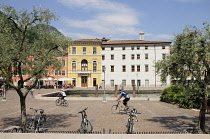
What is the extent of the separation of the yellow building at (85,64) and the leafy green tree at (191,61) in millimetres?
49417

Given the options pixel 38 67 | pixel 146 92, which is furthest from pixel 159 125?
pixel 146 92

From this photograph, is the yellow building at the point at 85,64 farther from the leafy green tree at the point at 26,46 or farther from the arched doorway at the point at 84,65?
the leafy green tree at the point at 26,46

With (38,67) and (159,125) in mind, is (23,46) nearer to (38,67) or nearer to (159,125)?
(38,67)

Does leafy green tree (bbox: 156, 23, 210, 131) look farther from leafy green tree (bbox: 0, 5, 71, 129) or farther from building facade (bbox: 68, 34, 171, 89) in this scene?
building facade (bbox: 68, 34, 171, 89)

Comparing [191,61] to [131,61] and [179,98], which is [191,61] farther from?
[131,61]

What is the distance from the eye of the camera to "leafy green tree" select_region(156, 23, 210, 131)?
8711 millimetres

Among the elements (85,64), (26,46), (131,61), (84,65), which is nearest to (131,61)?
(131,61)

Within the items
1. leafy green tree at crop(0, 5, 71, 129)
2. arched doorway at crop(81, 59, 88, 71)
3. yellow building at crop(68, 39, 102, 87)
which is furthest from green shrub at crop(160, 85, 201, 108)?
arched doorway at crop(81, 59, 88, 71)

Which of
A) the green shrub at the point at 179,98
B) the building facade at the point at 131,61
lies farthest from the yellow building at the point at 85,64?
the green shrub at the point at 179,98

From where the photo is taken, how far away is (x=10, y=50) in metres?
9.10

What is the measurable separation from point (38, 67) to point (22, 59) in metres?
0.82

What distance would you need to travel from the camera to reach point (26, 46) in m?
10.0

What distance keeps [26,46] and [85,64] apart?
162 ft

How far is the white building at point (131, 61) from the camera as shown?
5775cm
